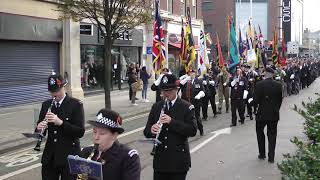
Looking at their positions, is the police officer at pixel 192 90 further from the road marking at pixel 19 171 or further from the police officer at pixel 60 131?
the police officer at pixel 60 131

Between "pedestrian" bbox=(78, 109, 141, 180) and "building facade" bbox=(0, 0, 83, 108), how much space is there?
17.1m

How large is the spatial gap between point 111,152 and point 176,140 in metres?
2.14

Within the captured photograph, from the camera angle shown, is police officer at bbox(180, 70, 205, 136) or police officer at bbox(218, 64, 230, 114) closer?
police officer at bbox(180, 70, 205, 136)

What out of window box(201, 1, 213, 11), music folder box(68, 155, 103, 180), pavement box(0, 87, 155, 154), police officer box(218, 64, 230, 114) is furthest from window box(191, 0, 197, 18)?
music folder box(68, 155, 103, 180)

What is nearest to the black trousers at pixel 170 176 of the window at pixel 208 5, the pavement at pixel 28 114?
the pavement at pixel 28 114

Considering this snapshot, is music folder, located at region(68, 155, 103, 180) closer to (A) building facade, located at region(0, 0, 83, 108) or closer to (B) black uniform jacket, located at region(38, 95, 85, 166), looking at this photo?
(B) black uniform jacket, located at region(38, 95, 85, 166)

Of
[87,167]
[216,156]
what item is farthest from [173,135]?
[216,156]

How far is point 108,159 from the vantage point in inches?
150

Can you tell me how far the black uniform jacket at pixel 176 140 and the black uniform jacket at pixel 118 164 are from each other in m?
1.92

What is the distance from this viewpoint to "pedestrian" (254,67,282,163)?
10.1 m

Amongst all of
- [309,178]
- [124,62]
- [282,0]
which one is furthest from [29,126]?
[282,0]

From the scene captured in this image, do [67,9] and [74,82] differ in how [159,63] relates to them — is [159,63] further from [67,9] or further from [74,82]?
[74,82]

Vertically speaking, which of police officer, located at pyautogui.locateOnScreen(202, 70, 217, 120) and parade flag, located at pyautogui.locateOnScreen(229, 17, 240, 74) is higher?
parade flag, located at pyautogui.locateOnScreen(229, 17, 240, 74)

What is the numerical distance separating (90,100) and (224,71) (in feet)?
24.0
